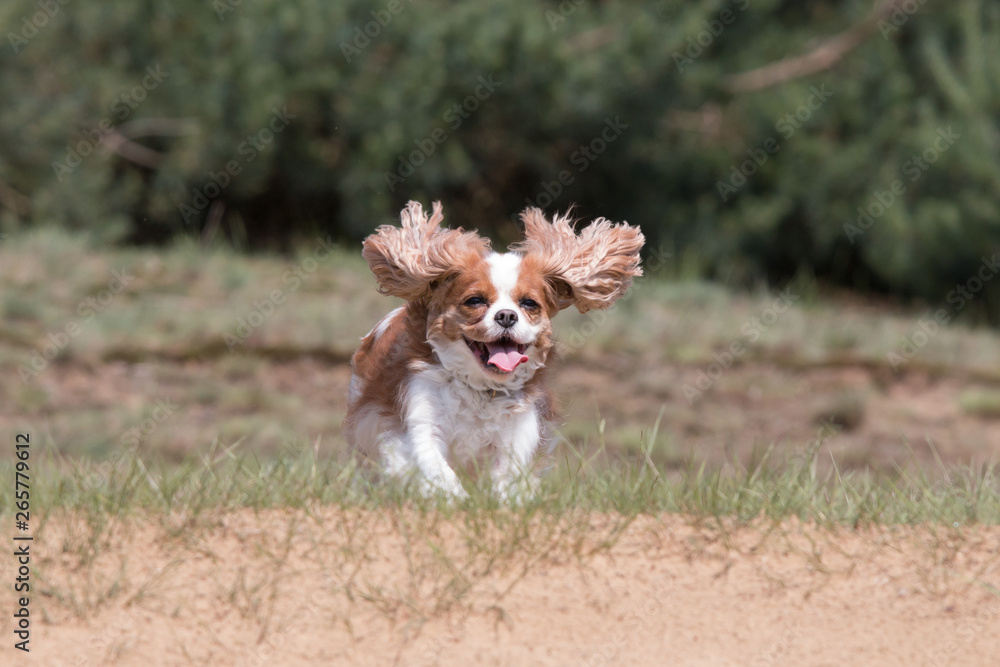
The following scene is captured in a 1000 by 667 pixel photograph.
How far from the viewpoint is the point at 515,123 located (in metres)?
12.7

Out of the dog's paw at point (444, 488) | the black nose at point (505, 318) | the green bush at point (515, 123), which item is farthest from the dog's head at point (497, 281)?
the green bush at point (515, 123)

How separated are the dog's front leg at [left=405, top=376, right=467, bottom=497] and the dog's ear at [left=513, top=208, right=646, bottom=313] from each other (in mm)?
603

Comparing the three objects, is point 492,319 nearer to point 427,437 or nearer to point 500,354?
point 500,354

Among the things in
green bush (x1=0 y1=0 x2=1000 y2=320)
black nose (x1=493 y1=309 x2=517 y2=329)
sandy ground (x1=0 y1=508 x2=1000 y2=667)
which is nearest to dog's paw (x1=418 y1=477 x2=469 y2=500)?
sandy ground (x1=0 y1=508 x2=1000 y2=667)

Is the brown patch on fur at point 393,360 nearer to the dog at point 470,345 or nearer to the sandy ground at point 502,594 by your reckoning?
the dog at point 470,345

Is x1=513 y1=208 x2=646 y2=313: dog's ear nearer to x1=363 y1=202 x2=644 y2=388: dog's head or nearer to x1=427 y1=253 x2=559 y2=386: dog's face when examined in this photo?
x1=363 y1=202 x2=644 y2=388: dog's head

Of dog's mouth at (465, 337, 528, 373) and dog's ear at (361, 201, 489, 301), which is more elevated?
dog's ear at (361, 201, 489, 301)

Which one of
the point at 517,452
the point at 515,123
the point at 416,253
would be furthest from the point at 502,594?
the point at 515,123

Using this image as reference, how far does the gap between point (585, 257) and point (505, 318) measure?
57cm

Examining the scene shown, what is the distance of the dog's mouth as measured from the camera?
416 centimetres

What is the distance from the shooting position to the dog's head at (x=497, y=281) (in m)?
4.23

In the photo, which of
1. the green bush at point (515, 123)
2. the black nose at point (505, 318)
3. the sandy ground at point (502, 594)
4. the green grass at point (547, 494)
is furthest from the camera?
the green bush at point (515, 123)

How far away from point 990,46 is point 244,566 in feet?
35.8

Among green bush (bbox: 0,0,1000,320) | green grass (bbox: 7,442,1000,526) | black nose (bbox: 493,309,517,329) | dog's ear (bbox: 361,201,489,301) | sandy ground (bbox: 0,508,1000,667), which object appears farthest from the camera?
green bush (bbox: 0,0,1000,320)
